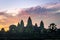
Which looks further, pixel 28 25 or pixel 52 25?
pixel 28 25

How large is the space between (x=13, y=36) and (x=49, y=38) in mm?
11602

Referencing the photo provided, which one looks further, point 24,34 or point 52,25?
point 52,25

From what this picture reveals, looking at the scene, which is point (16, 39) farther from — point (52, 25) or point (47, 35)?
point (52, 25)

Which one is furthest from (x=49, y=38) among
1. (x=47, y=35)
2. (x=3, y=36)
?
(x=3, y=36)

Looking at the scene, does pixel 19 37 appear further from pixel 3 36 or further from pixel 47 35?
pixel 47 35

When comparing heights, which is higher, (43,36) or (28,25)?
(28,25)

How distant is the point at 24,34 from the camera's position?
5509cm

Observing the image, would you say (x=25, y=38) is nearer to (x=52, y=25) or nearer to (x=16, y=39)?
(x=16, y=39)

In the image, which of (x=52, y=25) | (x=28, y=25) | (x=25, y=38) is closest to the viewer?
(x=25, y=38)

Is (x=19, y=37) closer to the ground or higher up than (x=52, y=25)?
closer to the ground

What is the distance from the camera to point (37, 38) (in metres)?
54.3

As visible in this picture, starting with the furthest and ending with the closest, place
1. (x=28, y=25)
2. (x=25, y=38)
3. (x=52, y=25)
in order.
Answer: (x=28, y=25) → (x=52, y=25) → (x=25, y=38)

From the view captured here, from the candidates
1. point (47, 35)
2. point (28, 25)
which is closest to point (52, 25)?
point (28, 25)

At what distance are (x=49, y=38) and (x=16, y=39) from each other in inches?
416
